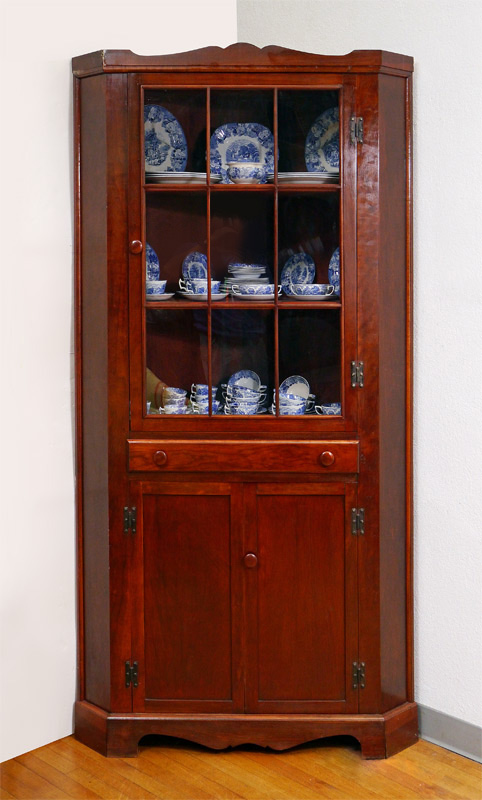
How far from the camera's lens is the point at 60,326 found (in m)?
2.60

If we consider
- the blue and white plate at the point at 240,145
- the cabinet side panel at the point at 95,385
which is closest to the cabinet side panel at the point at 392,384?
the blue and white plate at the point at 240,145

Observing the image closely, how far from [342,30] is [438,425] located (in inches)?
48.3

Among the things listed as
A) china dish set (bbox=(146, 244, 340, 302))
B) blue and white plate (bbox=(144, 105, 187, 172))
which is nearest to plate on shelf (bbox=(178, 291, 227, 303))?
china dish set (bbox=(146, 244, 340, 302))

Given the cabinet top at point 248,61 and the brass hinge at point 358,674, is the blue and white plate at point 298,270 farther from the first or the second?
the brass hinge at point 358,674

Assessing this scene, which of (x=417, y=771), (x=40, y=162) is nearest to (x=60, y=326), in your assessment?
(x=40, y=162)

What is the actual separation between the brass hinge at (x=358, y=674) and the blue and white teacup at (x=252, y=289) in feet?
3.53

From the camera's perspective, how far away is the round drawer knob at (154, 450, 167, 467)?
8.15 ft

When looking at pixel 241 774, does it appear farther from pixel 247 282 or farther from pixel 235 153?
pixel 235 153

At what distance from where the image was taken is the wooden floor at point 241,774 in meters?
2.35

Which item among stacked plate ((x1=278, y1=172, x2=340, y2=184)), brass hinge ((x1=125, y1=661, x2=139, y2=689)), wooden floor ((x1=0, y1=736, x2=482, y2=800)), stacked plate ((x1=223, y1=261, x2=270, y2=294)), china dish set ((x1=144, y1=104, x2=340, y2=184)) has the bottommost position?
wooden floor ((x1=0, y1=736, x2=482, y2=800))

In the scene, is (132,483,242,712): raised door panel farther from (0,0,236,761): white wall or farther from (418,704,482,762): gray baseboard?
(418,704,482,762): gray baseboard

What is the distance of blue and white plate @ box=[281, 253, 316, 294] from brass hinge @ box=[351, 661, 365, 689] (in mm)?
1070

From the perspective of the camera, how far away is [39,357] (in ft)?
8.38

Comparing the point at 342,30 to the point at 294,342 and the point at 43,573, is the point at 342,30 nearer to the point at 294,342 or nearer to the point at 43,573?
the point at 294,342
